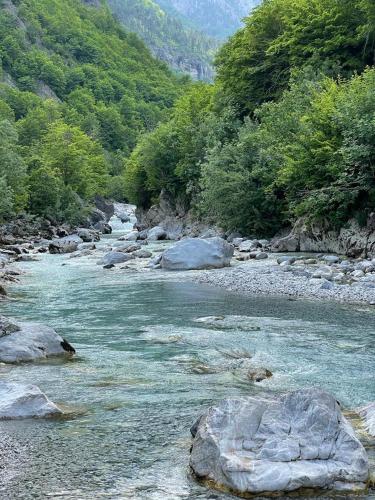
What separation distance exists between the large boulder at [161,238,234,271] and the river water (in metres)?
6.25

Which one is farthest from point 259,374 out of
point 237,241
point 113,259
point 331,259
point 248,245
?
point 237,241

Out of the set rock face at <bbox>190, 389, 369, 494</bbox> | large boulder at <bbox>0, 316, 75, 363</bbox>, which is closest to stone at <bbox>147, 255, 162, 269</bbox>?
large boulder at <bbox>0, 316, 75, 363</bbox>

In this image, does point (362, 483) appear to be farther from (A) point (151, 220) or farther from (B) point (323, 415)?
(A) point (151, 220)

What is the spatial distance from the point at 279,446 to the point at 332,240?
22522 millimetres

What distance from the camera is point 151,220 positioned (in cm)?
5603

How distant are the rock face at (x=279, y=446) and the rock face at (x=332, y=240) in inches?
741

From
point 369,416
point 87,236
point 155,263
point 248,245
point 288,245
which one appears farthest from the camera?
point 87,236

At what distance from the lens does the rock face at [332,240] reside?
980 inches

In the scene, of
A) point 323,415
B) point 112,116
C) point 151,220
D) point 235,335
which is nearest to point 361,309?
point 235,335

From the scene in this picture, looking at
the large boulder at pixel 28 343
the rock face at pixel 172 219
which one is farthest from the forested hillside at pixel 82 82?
the large boulder at pixel 28 343

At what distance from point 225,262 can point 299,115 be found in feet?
36.7

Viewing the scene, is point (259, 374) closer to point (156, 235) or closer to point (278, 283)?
point (278, 283)

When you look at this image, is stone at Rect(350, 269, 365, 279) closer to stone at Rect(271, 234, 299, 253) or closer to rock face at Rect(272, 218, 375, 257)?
rock face at Rect(272, 218, 375, 257)

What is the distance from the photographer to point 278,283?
1886cm
